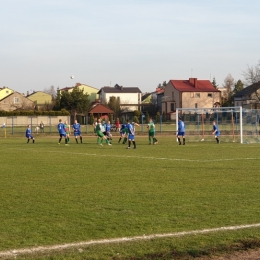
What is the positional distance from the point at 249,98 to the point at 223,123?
43256mm

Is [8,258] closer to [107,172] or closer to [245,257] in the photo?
[245,257]

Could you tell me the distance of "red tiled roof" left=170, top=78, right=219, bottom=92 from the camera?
94.1 metres

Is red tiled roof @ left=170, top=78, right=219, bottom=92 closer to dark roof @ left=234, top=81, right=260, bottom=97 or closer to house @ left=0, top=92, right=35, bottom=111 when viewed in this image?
dark roof @ left=234, top=81, right=260, bottom=97

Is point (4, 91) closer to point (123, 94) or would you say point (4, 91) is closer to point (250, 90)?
point (123, 94)

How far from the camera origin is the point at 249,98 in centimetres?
8356

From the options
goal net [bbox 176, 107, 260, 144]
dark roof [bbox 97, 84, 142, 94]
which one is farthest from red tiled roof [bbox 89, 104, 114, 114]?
dark roof [bbox 97, 84, 142, 94]

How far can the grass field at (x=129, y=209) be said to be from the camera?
7.18 m

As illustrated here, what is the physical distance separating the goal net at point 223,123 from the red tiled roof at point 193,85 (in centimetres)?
4951

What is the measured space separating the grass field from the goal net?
20.6m

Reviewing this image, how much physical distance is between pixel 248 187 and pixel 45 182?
5.47m

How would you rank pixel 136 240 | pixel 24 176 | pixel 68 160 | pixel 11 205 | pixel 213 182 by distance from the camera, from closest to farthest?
pixel 136 240 → pixel 11 205 → pixel 213 182 → pixel 24 176 → pixel 68 160

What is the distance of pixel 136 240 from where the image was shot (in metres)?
7.50

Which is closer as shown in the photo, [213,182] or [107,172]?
[213,182]

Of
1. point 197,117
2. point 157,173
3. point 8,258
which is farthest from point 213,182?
point 197,117
